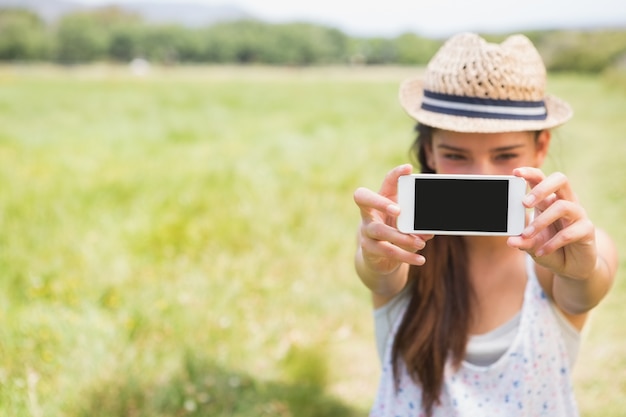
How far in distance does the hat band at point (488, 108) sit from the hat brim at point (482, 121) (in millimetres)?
17

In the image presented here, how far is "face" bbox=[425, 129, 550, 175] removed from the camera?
6.91 ft

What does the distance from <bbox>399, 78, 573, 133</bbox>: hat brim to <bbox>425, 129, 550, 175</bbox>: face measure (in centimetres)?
5

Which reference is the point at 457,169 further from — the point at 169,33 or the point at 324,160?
the point at 169,33

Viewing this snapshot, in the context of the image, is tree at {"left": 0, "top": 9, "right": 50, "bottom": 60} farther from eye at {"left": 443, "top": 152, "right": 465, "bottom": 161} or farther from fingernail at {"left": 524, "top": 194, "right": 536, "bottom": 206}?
fingernail at {"left": 524, "top": 194, "right": 536, "bottom": 206}

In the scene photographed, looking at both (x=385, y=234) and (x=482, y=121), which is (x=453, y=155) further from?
(x=385, y=234)

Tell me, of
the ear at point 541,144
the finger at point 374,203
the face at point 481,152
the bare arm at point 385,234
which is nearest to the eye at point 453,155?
the face at point 481,152

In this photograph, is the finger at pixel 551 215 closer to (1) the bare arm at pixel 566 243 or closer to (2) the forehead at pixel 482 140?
(1) the bare arm at pixel 566 243

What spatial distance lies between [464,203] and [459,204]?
12mm

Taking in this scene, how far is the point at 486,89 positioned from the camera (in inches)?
83.0

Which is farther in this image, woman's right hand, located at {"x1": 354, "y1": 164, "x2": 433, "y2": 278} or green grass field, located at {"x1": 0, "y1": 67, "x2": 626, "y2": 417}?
green grass field, located at {"x1": 0, "y1": 67, "x2": 626, "y2": 417}

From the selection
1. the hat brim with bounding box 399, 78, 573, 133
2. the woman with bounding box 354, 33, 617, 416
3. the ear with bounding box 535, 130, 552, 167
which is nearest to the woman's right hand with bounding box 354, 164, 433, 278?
the woman with bounding box 354, 33, 617, 416

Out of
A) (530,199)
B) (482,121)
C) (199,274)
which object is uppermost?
(482,121)

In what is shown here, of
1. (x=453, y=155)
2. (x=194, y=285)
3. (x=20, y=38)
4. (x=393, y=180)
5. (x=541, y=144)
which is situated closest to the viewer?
(x=393, y=180)

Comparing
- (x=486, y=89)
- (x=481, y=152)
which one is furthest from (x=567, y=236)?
(x=486, y=89)
